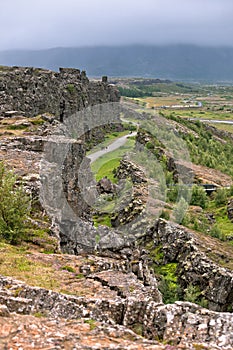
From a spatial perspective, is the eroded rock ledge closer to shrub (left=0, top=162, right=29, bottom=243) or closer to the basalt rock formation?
the basalt rock formation

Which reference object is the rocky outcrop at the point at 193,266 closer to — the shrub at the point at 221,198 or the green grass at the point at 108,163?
the shrub at the point at 221,198

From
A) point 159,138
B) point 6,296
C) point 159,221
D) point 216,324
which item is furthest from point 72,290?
point 159,138

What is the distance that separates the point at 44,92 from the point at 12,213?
54011mm

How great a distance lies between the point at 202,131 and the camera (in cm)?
12119

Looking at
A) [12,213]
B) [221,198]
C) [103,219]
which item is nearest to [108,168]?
[221,198]

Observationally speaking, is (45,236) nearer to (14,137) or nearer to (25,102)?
(14,137)

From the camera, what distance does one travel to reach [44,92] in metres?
78.5

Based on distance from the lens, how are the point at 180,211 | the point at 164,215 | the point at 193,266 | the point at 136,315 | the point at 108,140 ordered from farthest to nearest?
the point at 108,140 → the point at 180,211 → the point at 164,215 → the point at 193,266 → the point at 136,315

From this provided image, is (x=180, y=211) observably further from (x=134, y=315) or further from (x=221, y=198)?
(x=134, y=315)

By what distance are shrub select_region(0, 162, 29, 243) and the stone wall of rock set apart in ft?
105

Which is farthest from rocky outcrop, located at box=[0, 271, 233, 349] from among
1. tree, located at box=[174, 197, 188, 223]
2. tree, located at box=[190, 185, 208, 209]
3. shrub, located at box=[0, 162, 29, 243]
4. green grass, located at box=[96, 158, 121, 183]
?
green grass, located at box=[96, 158, 121, 183]

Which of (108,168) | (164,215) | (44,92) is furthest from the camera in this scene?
(108,168)

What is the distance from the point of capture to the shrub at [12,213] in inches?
1094

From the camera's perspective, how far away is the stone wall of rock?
66.9 meters
